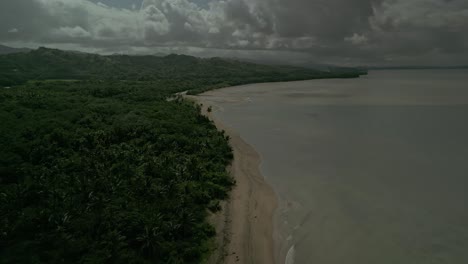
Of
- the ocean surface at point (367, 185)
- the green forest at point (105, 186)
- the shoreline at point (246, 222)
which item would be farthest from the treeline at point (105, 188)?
the ocean surface at point (367, 185)

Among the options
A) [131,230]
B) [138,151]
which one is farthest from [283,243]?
[138,151]

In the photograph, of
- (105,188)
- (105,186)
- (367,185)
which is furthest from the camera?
(367,185)

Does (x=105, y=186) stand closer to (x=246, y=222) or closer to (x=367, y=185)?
(x=246, y=222)

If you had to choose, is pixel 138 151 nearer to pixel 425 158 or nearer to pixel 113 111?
pixel 113 111

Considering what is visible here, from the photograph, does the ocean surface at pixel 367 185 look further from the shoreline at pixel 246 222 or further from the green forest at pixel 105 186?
the green forest at pixel 105 186

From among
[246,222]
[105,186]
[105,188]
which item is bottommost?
[246,222]

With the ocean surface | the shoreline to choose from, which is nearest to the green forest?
the shoreline

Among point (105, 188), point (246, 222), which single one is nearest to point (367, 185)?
point (246, 222)

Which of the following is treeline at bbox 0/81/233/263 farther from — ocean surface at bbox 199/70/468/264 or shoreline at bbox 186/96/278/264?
ocean surface at bbox 199/70/468/264
